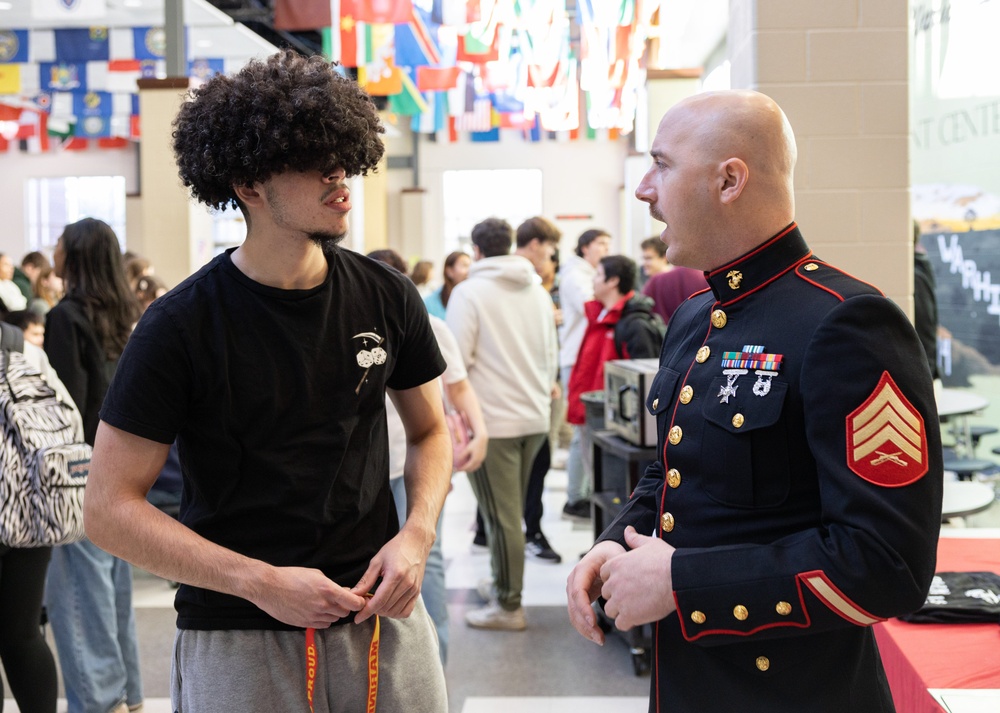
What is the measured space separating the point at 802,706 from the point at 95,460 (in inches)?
40.8

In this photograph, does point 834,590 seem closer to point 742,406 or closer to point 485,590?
point 742,406

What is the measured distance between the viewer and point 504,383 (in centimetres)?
447

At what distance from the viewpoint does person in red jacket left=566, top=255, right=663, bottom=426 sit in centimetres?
494

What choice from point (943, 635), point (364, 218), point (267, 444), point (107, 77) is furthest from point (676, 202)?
point (364, 218)

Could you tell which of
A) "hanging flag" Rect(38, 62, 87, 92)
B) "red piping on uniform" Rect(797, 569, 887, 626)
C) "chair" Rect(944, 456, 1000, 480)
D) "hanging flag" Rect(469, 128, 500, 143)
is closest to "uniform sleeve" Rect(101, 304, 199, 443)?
"red piping on uniform" Rect(797, 569, 887, 626)

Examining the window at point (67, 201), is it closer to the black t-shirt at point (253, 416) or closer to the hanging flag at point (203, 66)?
the hanging flag at point (203, 66)

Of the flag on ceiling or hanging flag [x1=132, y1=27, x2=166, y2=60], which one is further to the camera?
hanging flag [x1=132, y1=27, x2=166, y2=60]

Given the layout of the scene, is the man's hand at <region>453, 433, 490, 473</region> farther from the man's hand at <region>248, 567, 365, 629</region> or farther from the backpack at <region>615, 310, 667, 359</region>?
the man's hand at <region>248, 567, 365, 629</region>

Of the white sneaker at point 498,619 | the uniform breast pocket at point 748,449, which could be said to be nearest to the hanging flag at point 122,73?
the white sneaker at point 498,619

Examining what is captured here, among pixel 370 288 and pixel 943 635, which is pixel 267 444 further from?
pixel 943 635

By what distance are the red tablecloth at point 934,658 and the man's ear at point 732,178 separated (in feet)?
3.44

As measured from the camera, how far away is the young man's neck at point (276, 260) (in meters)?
1.57

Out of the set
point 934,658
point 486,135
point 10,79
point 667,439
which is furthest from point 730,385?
point 486,135

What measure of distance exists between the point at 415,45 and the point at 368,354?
693cm
